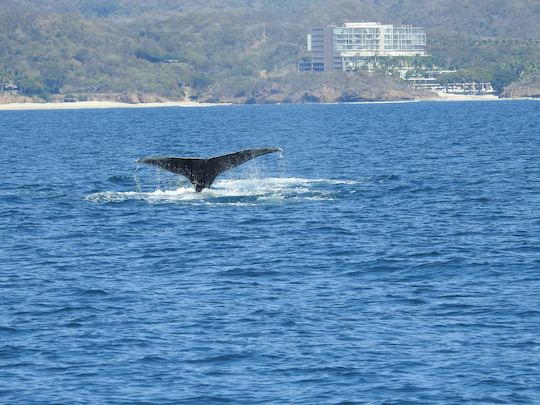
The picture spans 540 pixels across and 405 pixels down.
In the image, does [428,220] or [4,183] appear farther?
[4,183]

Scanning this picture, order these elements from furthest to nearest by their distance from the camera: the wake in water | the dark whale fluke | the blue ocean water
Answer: the wake in water, the dark whale fluke, the blue ocean water

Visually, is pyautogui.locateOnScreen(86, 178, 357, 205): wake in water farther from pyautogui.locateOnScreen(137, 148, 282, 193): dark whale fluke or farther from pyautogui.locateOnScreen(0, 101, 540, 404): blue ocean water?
pyautogui.locateOnScreen(137, 148, 282, 193): dark whale fluke

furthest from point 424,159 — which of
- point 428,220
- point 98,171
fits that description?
point 428,220

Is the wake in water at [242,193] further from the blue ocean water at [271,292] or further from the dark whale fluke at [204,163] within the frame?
the dark whale fluke at [204,163]

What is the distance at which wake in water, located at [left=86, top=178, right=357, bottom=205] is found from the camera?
5122 cm

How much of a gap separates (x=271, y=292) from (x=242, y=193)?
2139cm

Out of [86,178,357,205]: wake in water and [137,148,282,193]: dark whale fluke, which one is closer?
[137,148,282,193]: dark whale fluke

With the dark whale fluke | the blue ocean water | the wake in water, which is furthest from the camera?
the wake in water

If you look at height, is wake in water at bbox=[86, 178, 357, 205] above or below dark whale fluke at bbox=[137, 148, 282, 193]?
below

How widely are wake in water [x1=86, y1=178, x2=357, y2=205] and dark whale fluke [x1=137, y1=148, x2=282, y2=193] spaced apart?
98 cm

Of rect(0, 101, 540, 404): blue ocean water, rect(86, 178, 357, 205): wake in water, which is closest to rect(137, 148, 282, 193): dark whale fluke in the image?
rect(86, 178, 357, 205): wake in water

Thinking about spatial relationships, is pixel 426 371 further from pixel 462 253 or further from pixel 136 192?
pixel 136 192

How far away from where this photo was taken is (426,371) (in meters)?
24.6

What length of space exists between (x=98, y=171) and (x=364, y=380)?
50.7m
